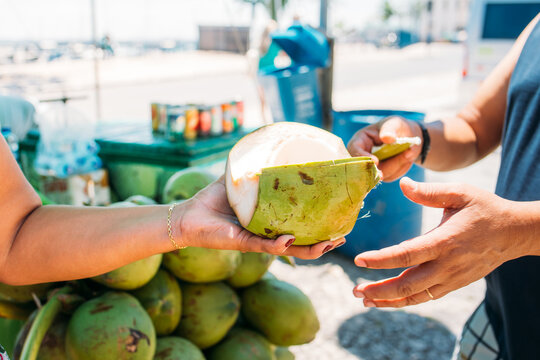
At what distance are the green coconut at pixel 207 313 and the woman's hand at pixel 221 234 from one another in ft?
1.33

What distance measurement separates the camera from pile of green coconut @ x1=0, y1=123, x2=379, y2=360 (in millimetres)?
1022

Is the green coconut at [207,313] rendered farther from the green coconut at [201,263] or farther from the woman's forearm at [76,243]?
the woman's forearm at [76,243]

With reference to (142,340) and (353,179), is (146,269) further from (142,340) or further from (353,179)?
(353,179)

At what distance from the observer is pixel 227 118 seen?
11.0ft

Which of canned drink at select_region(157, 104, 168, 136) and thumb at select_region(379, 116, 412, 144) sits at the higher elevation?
thumb at select_region(379, 116, 412, 144)

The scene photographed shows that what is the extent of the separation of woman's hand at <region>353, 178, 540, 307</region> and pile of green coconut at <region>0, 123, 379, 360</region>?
150 mm

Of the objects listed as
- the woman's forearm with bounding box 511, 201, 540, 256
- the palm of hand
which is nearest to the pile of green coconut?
the palm of hand

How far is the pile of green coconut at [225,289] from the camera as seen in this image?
1.02m

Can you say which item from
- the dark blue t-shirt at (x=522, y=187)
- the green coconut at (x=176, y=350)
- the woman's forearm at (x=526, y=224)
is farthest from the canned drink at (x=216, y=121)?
the woman's forearm at (x=526, y=224)

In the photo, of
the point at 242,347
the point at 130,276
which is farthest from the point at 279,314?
the point at 130,276

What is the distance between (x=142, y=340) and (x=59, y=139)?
255 cm

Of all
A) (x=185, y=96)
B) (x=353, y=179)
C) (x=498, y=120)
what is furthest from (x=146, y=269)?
(x=185, y=96)

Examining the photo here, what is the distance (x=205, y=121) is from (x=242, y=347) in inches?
77.6

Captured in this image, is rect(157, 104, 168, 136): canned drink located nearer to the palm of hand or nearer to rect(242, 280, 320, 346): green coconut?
rect(242, 280, 320, 346): green coconut
